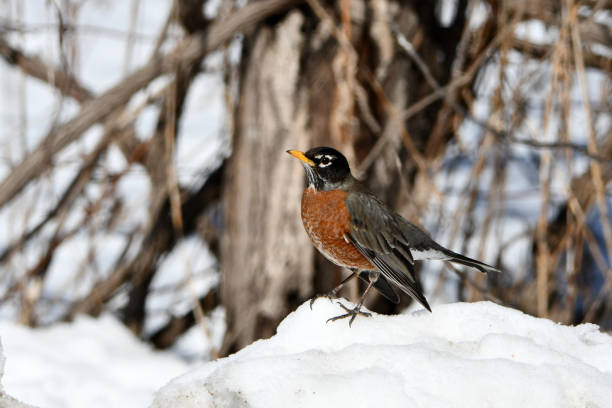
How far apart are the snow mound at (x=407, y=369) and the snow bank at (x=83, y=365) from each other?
1761 mm

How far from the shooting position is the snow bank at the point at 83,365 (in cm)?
300

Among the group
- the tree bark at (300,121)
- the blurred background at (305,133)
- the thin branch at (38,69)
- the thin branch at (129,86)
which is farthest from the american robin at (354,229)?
the thin branch at (38,69)

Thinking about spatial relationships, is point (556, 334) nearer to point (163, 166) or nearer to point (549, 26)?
point (549, 26)

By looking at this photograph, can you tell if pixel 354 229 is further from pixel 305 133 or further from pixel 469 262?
pixel 305 133

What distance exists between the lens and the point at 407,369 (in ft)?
4.14

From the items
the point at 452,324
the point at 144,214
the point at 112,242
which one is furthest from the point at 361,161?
the point at 112,242

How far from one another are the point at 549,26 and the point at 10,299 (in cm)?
258

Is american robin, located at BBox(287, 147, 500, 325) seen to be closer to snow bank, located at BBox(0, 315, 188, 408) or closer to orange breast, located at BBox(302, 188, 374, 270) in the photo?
orange breast, located at BBox(302, 188, 374, 270)

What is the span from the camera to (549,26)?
9.67 ft

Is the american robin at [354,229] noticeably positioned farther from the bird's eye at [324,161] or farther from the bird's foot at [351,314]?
the bird's foot at [351,314]

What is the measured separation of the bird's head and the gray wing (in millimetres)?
68

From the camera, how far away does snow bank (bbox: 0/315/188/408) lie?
3.00 m

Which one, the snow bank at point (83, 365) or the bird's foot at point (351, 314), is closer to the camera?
the bird's foot at point (351, 314)

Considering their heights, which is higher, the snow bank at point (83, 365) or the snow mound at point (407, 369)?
the snow mound at point (407, 369)
